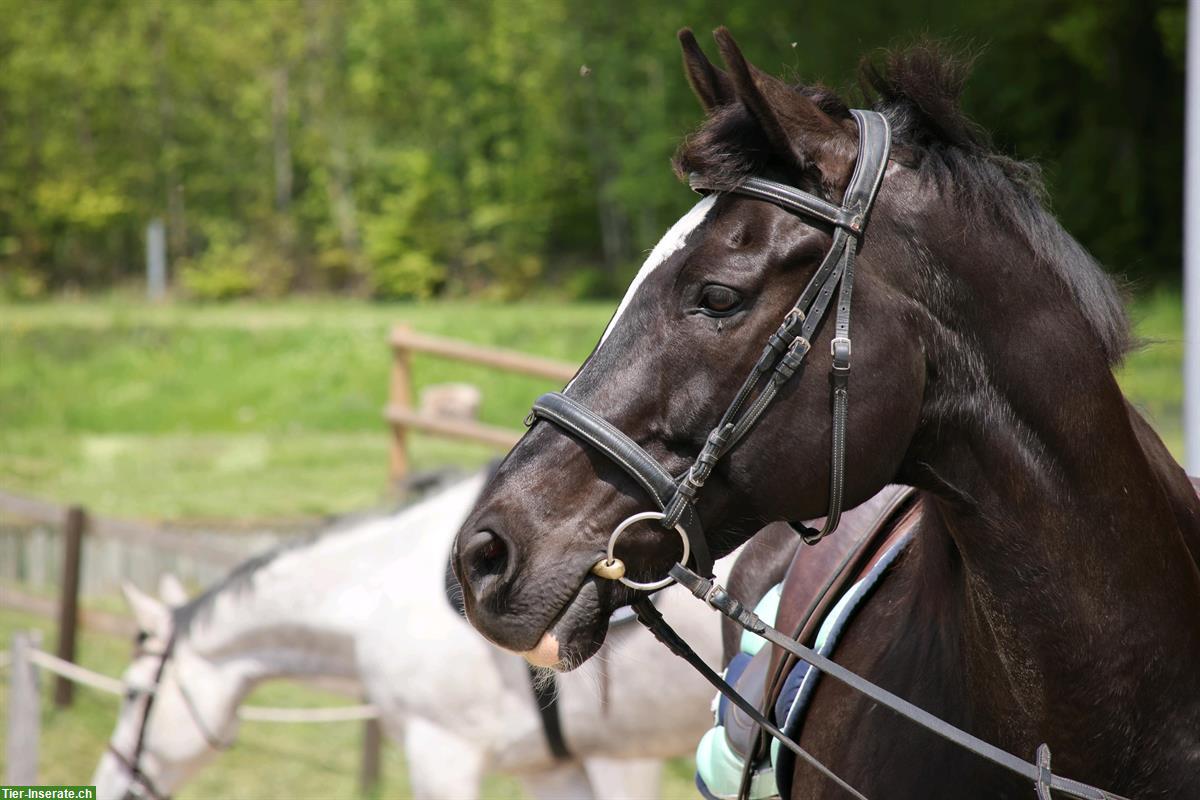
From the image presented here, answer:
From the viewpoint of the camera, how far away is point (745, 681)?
8.05 feet

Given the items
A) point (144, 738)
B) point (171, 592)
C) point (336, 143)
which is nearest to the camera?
point (144, 738)

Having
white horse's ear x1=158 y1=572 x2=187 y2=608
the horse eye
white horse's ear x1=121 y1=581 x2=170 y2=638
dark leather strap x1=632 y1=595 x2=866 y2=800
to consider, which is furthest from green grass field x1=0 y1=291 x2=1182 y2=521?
the horse eye

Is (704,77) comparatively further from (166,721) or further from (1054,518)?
(166,721)

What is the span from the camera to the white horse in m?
4.09

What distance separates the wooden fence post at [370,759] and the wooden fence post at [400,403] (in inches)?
75.2

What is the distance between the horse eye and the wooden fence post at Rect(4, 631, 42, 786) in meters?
4.62

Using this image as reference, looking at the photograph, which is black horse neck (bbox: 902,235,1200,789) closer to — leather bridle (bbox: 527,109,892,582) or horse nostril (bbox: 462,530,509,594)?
leather bridle (bbox: 527,109,892,582)

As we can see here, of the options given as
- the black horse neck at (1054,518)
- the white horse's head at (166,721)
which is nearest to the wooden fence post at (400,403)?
the white horse's head at (166,721)

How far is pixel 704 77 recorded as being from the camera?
5.75ft

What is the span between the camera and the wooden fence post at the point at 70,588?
744 centimetres

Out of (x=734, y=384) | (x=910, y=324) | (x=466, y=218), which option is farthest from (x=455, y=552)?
(x=466, y=218)

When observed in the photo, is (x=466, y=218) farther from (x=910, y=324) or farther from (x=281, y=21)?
(x=910, y=324)

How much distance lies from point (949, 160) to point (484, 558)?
0.85 metres

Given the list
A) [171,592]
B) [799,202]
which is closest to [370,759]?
[171,592]
